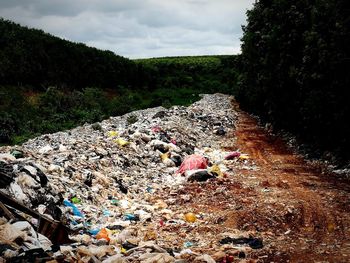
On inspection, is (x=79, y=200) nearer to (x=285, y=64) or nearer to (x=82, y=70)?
(x=285, y=64)

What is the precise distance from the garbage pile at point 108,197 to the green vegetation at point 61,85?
6.03 metres

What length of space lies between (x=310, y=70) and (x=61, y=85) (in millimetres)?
19700

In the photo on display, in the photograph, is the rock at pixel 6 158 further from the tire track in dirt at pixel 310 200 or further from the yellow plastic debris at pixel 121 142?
the tire track in dirt at pixel 310 200

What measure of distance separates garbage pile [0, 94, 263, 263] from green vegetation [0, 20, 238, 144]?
603 centimetres

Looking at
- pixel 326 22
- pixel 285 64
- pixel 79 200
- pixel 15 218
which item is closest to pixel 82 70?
pixel 285 64

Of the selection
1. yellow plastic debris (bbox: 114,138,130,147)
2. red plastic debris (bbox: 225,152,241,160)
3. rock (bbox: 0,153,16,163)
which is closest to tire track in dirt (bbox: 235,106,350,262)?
red plastic debris (bbox: 225,152,241,160)

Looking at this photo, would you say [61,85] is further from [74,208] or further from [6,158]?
[74,208]

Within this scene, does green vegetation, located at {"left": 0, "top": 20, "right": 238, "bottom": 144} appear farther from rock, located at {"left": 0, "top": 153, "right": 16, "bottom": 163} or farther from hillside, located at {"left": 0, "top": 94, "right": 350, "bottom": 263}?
rock, located at {"left": 0, "top": 153, "right": 16, "bottom": 163}

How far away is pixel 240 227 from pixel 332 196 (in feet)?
8.72

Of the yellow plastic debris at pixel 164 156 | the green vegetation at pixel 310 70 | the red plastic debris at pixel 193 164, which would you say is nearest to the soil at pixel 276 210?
the red plastic debris at pixel 193 164

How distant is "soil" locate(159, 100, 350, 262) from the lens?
219 inches

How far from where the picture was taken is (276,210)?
23.0 ft

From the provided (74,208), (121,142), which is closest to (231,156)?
(121,142)

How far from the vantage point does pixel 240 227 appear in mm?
6430
